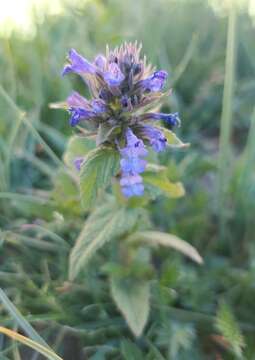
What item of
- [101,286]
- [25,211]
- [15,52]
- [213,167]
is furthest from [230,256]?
[15,52]

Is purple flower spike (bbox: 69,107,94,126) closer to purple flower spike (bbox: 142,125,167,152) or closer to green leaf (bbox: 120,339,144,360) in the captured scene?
purple flower spike (bbox: 142,125,167,152)

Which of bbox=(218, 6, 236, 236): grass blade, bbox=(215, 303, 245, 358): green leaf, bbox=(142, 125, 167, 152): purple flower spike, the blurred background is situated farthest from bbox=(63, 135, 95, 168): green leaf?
bbox=(215, 303, 245, 358): green leaf

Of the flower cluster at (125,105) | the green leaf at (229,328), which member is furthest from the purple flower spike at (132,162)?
the green leaf at (229,328)

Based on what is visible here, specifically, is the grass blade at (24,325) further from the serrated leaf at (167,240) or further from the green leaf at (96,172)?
the serrated leaf at (167,240)

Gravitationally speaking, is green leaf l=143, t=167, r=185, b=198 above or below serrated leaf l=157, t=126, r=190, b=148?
below

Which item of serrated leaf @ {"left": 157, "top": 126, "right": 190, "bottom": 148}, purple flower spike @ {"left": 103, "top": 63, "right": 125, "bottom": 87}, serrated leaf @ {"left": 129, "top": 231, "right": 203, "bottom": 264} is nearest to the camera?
purple flower spike @ {"left": 103, "top": 63, "right": 125, "bottom": 87}

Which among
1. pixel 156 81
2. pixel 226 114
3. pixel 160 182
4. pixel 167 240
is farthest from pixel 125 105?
pixel 226 114

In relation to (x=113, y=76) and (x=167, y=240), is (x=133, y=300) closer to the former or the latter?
(x=167, y=240)
